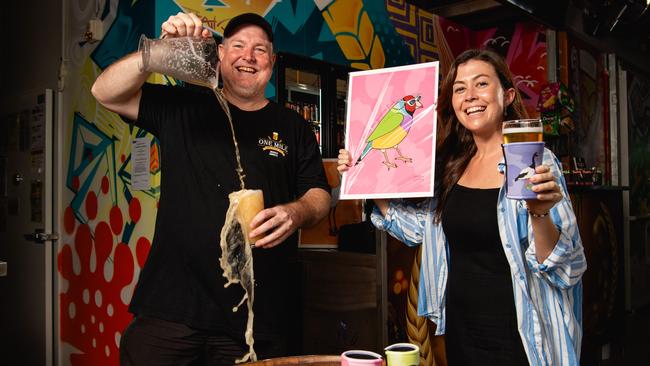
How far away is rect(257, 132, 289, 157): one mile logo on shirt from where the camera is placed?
1.84 meters

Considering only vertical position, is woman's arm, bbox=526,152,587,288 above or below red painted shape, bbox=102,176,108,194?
below

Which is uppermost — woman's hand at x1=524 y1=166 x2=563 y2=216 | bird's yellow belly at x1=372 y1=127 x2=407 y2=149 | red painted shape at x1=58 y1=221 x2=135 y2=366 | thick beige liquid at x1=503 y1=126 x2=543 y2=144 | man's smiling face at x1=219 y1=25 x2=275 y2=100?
man's smiling face at x1=219 y1=25 x2=275 y2=100

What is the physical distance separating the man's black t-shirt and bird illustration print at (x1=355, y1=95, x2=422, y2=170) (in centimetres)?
25

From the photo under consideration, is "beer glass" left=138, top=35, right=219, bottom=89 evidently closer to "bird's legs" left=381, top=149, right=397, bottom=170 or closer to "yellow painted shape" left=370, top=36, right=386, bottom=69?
"bird's legs" left=381, top=149, right=397, bottom=170

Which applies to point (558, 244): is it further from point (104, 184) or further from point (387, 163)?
point (104, 184)

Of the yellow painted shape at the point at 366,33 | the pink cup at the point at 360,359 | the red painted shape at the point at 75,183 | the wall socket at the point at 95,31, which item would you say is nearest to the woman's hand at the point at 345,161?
the pink cup at the point at 360,359

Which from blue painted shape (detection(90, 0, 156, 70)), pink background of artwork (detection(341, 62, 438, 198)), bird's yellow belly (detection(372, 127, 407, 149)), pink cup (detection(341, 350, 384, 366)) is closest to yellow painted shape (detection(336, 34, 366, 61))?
blue painted shape (detection(90, 0, 156, 70))

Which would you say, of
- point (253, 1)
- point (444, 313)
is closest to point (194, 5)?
point (253, 1)

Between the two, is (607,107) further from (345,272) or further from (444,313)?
(444,313)

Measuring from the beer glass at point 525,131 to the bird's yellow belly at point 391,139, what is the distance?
0.58 m

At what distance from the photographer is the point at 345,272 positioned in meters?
3.12

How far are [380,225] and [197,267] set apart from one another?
63 centimetres

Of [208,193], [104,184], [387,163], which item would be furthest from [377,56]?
[208,193]

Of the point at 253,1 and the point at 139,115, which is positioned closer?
the point at 139,115
